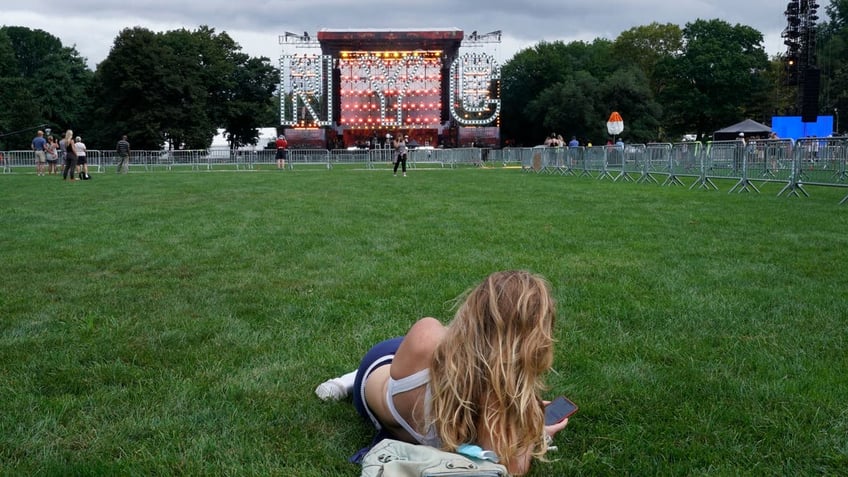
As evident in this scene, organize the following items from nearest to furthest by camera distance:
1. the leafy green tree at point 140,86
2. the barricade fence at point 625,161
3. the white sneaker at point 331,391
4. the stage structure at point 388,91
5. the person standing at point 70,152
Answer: the white sneaker at point 331,391 → the barricade fence at point 625,161 → the person standing at point 70,152 → the stage structure at point 388,91 → the leafy green tree at point 140,86

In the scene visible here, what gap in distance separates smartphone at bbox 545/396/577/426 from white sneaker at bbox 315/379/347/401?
101 centimetres

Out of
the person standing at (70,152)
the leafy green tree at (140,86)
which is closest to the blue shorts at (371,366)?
the person standing at (70,152)

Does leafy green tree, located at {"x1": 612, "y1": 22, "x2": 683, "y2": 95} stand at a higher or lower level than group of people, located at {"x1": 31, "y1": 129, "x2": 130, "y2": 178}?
higher

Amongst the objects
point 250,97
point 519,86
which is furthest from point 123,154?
point 519,86

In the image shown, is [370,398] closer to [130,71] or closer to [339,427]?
[339,427]

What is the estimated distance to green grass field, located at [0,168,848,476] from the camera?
9.53 feet

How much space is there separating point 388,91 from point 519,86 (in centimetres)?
2359

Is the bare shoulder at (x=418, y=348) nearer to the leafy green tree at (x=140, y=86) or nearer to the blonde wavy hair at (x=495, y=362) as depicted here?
the blonde wavy hair at (x=495, y=362)

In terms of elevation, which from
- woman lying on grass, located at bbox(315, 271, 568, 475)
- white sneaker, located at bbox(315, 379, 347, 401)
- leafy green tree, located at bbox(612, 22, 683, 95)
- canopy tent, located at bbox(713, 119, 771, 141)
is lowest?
white sneaker, located at bbox(315, 379, 347, 401)

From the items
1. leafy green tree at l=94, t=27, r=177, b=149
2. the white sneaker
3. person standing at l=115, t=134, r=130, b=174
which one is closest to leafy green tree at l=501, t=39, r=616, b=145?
leafy green tree at l=94, t=27, r=177, b=149

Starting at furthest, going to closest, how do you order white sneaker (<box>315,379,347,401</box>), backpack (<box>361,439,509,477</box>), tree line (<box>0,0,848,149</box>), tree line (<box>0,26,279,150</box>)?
tree line (<box>0,0,848,149</box>) < tree line (<box>0,26,279,150</box>) < white sneaker (<box>315,379,347,401</box>) < backpack (<box>361,439,509,477</box>)

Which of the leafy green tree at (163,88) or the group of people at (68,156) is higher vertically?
the leafy green tree at (163,88)

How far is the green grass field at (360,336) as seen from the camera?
9.53 feet

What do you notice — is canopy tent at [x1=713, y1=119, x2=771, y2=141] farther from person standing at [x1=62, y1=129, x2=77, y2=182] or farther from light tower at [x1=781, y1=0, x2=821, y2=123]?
person standing at [x1=62, y1=129, x2=77, y2=182]
